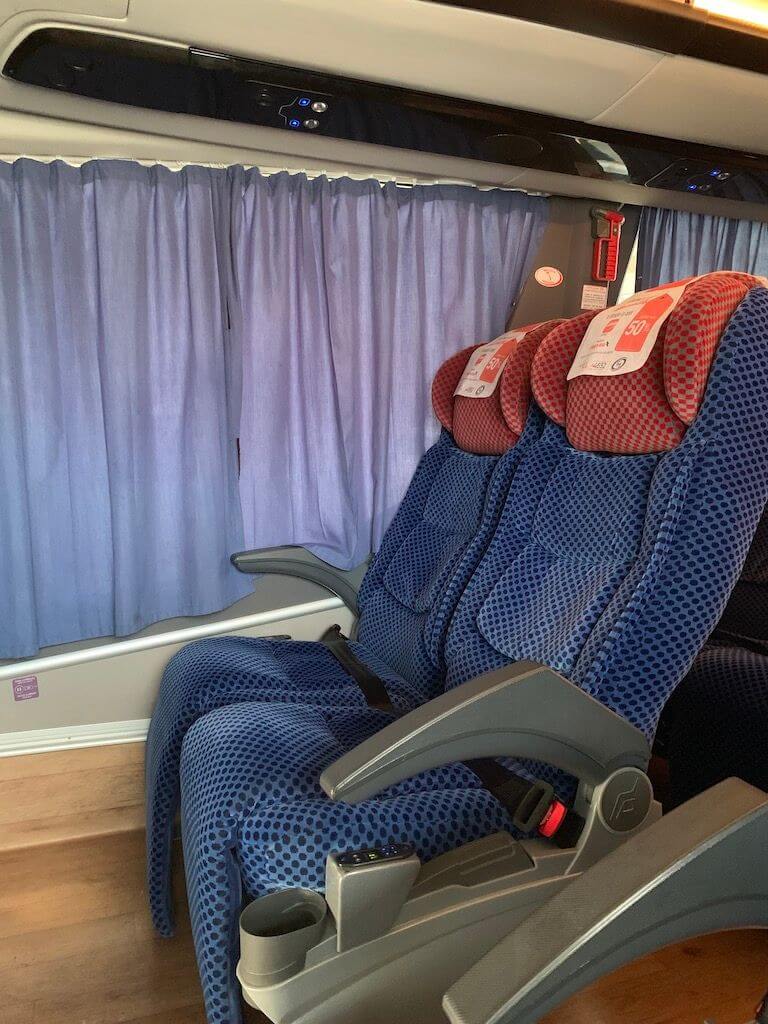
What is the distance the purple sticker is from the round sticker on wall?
7.22ft

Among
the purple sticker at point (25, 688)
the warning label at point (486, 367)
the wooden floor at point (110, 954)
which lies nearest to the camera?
the wooden floor at point (110, 954)

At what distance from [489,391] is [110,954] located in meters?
1.69

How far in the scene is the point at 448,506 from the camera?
6.98 feet

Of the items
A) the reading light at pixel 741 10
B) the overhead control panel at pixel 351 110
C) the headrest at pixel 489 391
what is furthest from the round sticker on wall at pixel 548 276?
the reading light at pixel 741 10

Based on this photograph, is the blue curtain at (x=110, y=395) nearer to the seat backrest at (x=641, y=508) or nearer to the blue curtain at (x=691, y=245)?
the seat backrest at (x=641, y=508)

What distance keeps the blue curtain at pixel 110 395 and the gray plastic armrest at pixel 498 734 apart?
151 centimetres

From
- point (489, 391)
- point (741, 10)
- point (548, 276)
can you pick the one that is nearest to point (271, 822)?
point (489, 391)

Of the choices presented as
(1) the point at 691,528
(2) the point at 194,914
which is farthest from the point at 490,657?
(2) the point at 194,914

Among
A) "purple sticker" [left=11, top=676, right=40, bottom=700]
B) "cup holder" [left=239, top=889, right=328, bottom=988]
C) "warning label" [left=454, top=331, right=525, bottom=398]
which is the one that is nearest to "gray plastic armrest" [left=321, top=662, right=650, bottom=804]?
"cup holder" [left=239, top=889, right=328, bottom=988]

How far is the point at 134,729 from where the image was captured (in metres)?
2.45

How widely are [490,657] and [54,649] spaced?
1492 millimetres

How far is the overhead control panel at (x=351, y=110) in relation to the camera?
5.51 ft

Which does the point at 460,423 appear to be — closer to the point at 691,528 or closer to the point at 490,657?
the point at 490,657

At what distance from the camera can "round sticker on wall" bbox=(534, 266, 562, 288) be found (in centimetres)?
268
